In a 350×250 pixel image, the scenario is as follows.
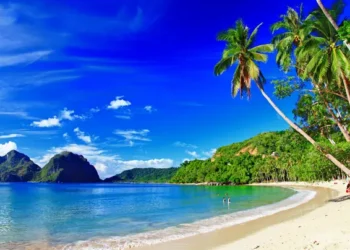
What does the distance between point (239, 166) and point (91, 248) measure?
403ft

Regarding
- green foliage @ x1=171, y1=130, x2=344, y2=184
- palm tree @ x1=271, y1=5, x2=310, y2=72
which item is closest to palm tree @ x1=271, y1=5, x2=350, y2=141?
palm tree @ x1=271, y1=5, x2=310, y2=72

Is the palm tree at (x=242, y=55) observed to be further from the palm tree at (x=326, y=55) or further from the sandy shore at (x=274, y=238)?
the sandy shore at (x=274, y=238)

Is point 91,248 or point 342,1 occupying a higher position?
point 342,1

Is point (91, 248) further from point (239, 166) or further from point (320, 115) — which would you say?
point (239, 166)

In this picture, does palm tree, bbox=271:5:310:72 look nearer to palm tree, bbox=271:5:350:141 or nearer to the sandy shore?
palm tree, bbox=271:5:350:141

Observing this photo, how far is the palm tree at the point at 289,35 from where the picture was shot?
2099cm

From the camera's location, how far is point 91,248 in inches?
647

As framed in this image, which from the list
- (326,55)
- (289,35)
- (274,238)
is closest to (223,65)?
(289,35)

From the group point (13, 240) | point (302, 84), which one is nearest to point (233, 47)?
point (302, 84)

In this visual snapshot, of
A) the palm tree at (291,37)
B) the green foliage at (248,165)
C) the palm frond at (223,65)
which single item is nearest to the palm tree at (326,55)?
the palm tree at (291,37)

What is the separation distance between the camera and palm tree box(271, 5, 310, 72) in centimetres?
2099

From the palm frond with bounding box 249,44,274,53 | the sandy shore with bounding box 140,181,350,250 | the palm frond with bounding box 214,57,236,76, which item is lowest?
the sandy shore with bounding box 140,181,350,250

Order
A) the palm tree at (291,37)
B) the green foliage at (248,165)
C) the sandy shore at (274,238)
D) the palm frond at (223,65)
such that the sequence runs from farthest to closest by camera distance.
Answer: the green foliage at (248,165)
the palm frond at (223,65)
the palm tree at (291,37)
the sandy shore at (274,238)

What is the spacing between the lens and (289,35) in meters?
21.7
